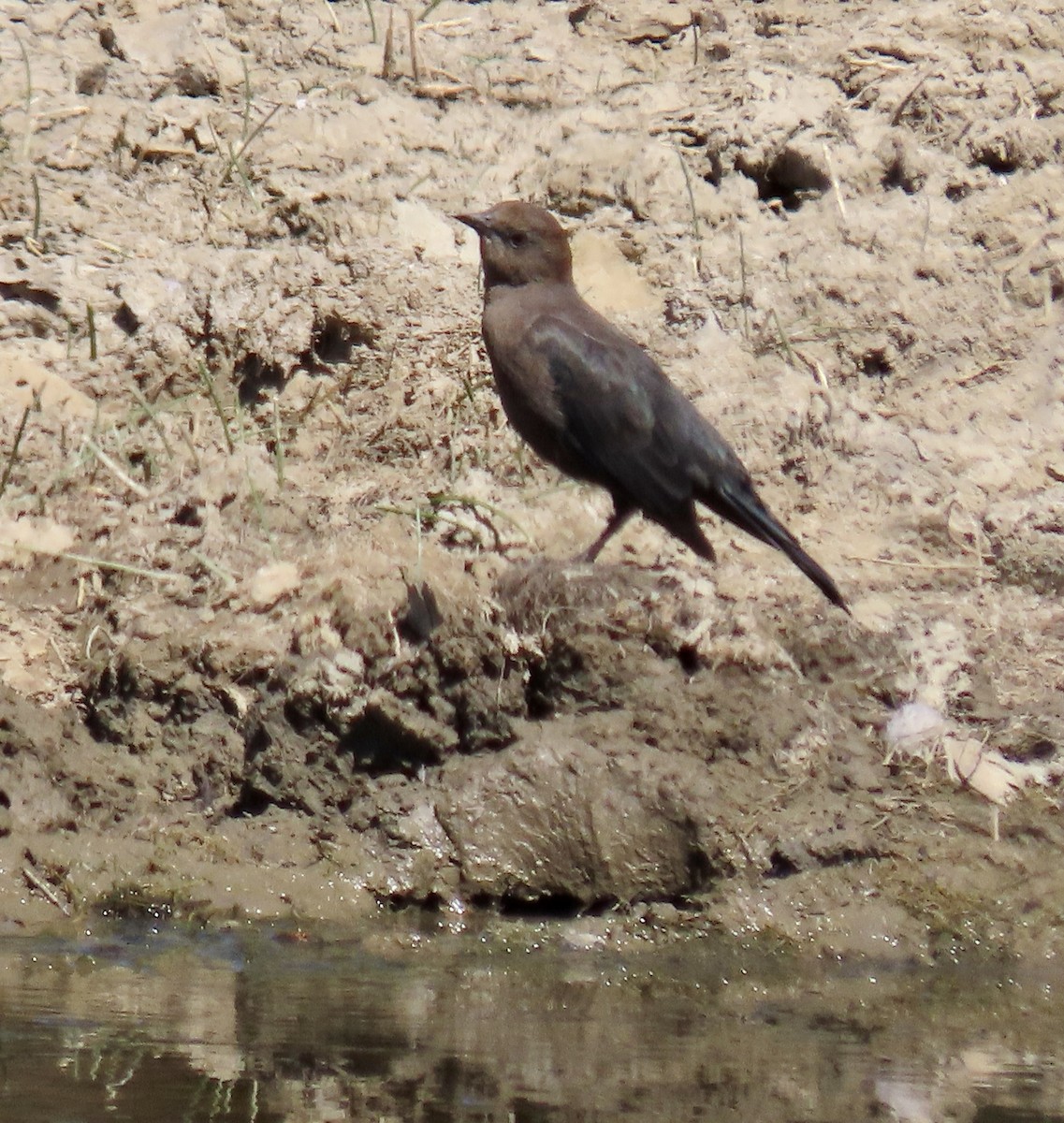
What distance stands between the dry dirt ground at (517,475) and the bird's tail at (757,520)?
131mm

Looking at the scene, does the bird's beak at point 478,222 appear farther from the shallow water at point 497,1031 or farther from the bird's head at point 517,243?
the shallow water at point 497,1031

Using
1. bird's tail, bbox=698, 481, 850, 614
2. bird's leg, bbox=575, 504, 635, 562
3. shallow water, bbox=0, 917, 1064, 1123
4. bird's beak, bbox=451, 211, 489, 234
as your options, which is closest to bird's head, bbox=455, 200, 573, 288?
bird's beak, bbox=451, 211, 489, 234

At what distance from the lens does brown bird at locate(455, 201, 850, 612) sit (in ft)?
21.6

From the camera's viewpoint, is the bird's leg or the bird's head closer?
the bird's leg

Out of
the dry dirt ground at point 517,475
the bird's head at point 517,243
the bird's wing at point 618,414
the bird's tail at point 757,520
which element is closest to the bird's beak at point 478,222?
the bird's head at point 517,243

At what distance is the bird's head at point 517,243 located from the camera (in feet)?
23.8

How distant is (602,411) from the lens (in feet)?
22.4

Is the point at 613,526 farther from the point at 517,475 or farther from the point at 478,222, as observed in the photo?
the point at 478,222

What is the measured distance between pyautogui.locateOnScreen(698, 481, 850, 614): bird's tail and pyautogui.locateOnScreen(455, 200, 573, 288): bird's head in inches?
45.6

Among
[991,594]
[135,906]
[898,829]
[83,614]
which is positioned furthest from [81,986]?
[991,594]

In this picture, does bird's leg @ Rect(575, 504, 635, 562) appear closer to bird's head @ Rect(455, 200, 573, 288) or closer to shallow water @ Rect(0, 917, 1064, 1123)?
bird's head @ Rect(455, 200, 573, 288)

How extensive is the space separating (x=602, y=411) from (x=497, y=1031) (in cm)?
267

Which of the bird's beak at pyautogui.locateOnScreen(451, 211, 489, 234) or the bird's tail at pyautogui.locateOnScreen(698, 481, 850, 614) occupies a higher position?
the bird's beak at pyautogui.locateOnScreen(451, 211, 489, 234)

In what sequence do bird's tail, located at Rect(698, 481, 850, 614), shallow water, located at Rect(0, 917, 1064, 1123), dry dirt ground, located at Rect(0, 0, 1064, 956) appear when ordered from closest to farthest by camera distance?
shallow water, located at Rect(0, 917, 1064, 1123)
dry dirt ground, located at Rect(0, 0, 1064, 956)
bird's tail, located at Rect(698, 481, 850, 614)
